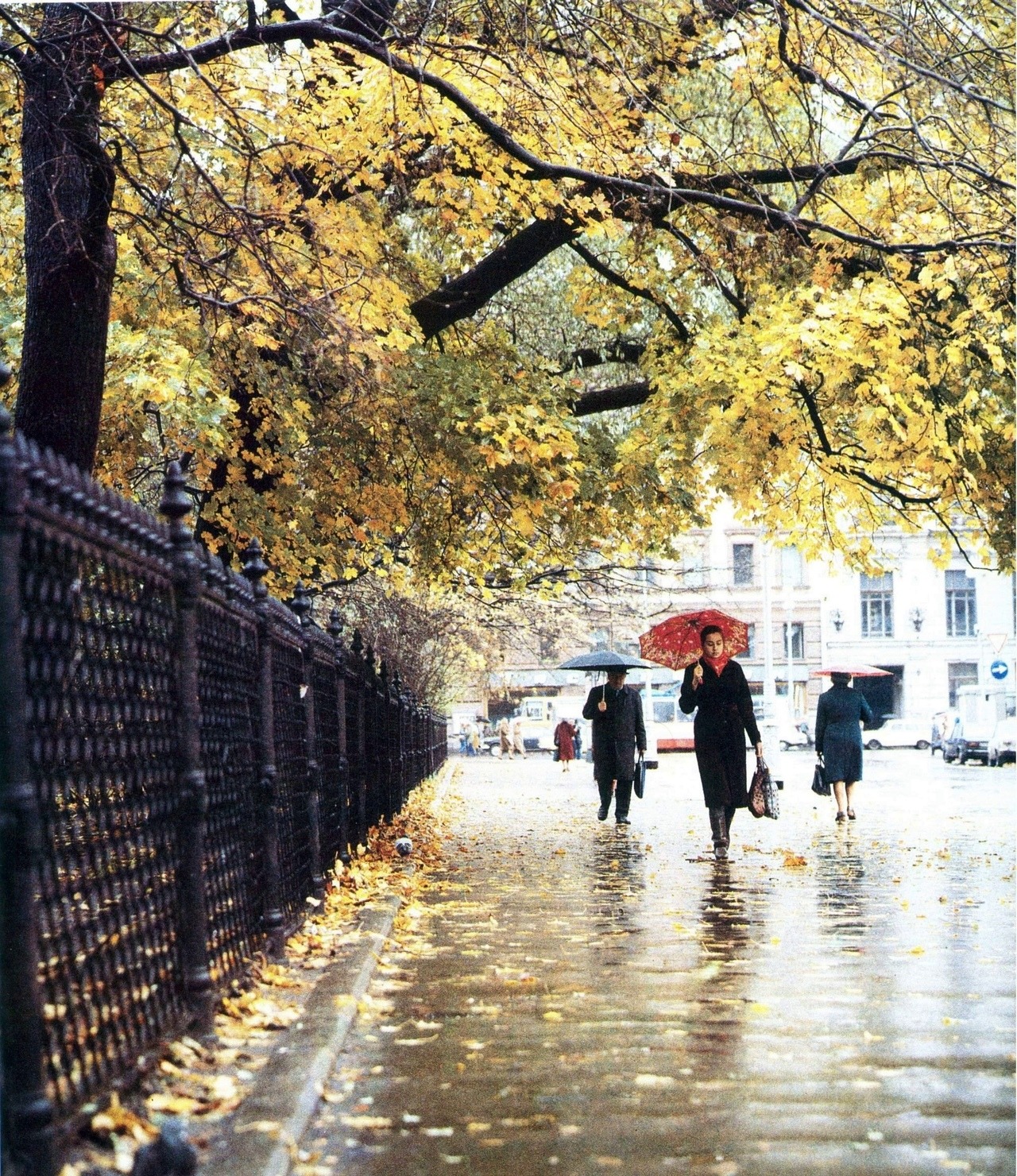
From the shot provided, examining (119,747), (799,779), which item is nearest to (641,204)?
(119,747)

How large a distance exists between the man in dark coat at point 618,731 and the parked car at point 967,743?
92.5 ft

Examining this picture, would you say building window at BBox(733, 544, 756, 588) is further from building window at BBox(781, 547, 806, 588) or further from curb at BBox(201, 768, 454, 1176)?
curb at BBox(201, 768, 454, 1176)

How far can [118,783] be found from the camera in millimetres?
5055

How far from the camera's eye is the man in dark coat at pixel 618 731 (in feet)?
64.2

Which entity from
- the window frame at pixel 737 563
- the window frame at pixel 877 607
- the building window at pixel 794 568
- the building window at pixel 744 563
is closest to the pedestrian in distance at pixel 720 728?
the building window at pixel 744 563

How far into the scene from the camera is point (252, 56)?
13.6 meters

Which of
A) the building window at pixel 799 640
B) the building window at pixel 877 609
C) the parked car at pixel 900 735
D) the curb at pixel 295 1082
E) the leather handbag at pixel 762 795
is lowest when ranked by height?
the parked car at pixel 900 735

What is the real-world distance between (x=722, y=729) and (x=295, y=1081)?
950 centimetres

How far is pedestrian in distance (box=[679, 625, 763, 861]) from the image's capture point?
47.0 feet

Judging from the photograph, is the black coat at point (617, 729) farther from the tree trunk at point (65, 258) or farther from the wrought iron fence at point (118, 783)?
the wrought iron fence at point (118, 783)

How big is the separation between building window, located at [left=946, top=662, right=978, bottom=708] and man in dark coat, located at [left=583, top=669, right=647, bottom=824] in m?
57.4

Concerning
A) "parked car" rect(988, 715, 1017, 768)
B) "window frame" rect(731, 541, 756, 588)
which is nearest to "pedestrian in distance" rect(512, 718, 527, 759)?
"window frame" rect(731, 541, 756, 588)

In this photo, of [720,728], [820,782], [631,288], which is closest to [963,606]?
[820,782]

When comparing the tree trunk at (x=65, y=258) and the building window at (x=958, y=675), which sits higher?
the tree trunk at (x=65, y=258)
